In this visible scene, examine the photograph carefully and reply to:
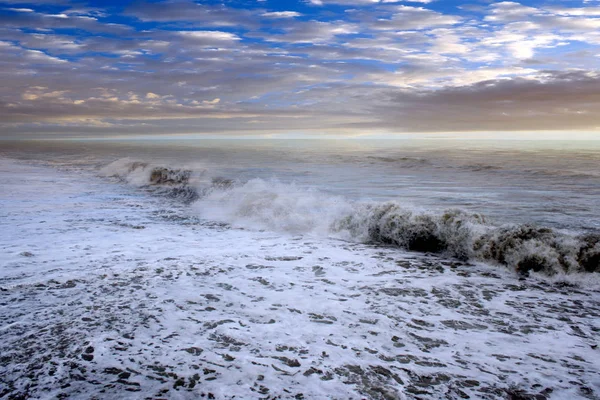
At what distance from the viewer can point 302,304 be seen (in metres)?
5.85

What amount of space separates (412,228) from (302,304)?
16.8 ft

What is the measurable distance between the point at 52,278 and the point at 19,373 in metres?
3.08

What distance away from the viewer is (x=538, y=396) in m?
3.68

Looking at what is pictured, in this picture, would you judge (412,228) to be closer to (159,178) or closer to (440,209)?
(440,209)

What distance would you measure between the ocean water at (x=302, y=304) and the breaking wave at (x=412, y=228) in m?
0.05

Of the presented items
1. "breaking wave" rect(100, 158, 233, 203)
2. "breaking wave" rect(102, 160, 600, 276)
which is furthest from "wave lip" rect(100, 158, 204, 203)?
"breaking wave" rect(102, 160, 600, 276)

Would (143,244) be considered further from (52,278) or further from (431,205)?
(431,205)

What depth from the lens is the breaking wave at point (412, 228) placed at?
25.6 feet

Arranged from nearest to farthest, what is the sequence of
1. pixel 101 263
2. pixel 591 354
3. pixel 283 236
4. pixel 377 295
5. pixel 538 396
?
pixel 538 396 < pixel 591 354 < pixel 377 295 < pixel 101 263 < pixel 283 236

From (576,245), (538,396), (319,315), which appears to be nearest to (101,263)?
(319,315)

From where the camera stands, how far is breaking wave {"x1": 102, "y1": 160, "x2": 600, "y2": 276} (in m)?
7.79

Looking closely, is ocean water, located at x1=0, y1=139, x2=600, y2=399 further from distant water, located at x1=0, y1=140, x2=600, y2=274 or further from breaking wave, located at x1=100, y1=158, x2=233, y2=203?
breaking wave, located at x1=100, y1=158, x2=233, y2=203

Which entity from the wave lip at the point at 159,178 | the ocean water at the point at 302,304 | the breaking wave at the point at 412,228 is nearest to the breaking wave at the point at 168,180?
the wave lip at the point at 159,178

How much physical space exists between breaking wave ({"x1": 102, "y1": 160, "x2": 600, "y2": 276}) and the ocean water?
0.05 metres
